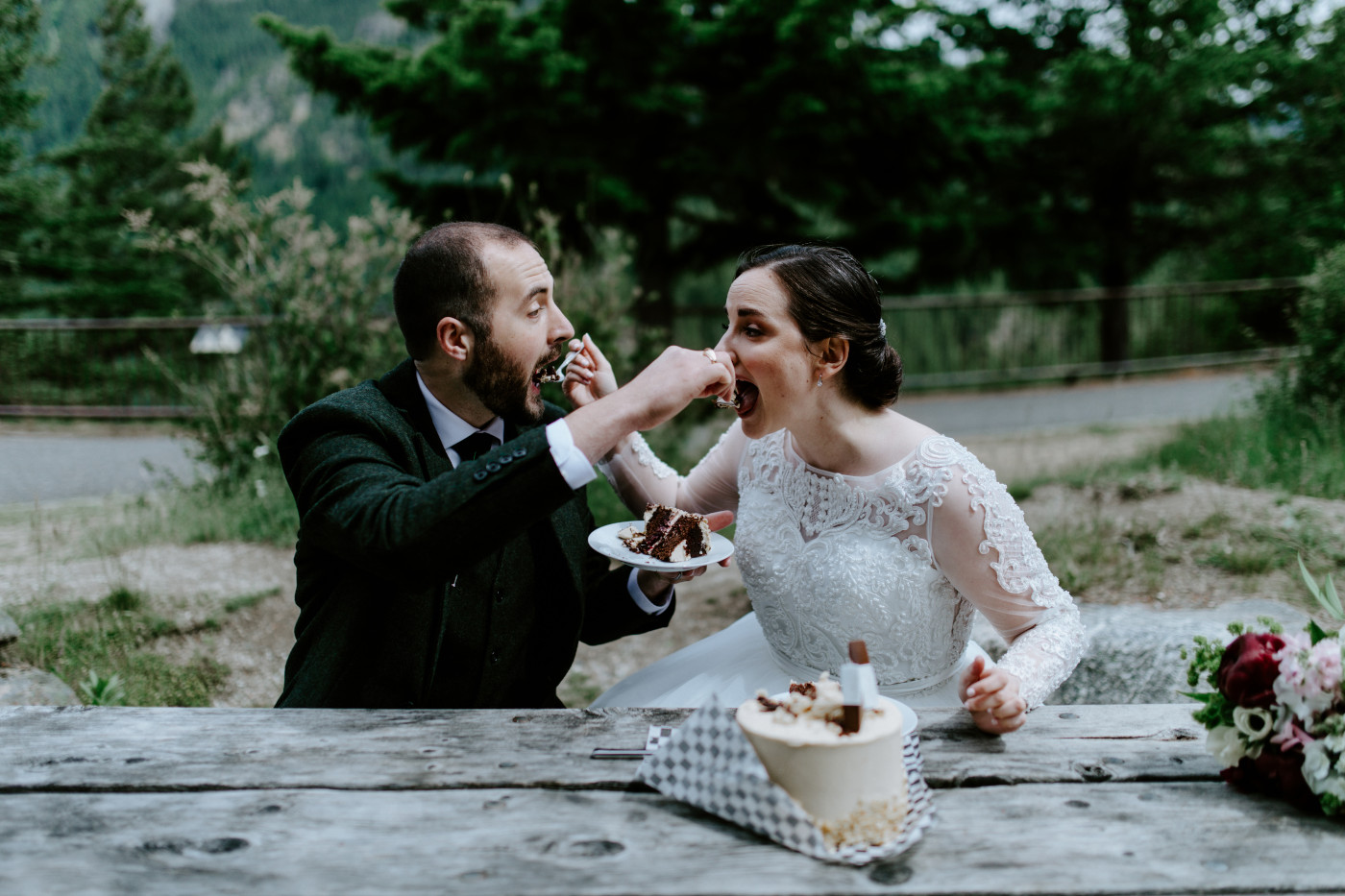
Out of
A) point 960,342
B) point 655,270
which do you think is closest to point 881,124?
point 655,270

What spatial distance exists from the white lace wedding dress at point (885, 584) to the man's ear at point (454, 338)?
36.7 inches

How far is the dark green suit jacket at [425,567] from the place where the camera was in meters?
1.90

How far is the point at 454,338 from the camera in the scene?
2414 millimetres

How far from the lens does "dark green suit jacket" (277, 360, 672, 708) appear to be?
1.90 meters

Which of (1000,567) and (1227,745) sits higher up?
(1000,567)

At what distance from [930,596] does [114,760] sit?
1923 mm

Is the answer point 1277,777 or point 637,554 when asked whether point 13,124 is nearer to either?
point 637,554

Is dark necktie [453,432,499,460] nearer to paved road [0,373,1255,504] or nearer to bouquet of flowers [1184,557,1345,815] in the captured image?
bouquet of flowers [1184,557,1345,815]

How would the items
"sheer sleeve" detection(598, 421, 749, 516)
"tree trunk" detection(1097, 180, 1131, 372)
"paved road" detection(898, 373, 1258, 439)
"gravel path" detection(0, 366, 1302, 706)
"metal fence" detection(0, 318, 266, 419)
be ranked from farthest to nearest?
"tree trunk" detection(1097, 180, 1131, 372), "metal fence" detection(0, 318, 266, 419), "paved road" detection(898, 373, 1258, 439), "gravel path" detection(0, 366, 1302, 706), "sheer sleeve" detection(598, 421, 749, 516)

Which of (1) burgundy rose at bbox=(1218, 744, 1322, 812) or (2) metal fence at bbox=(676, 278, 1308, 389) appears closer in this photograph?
(1) burgundy rose at bbox=(1218, 744, 1322, 812)

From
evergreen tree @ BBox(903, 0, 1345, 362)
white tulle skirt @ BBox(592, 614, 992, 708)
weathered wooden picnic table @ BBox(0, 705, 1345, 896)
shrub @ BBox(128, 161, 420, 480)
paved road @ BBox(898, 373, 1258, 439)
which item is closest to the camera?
weathered wooden picnic table @ BBox(0, 705, 1345, 896)

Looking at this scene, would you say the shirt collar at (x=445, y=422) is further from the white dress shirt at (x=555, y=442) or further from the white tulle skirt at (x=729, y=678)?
the white tulle skirt at (x=729, y=678)

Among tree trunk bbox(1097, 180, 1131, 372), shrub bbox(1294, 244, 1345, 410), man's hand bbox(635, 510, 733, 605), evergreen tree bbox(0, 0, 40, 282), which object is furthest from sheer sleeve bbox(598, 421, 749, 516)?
evergreen tree bbox(0, 0, 40, 282)

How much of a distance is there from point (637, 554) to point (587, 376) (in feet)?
2.60
